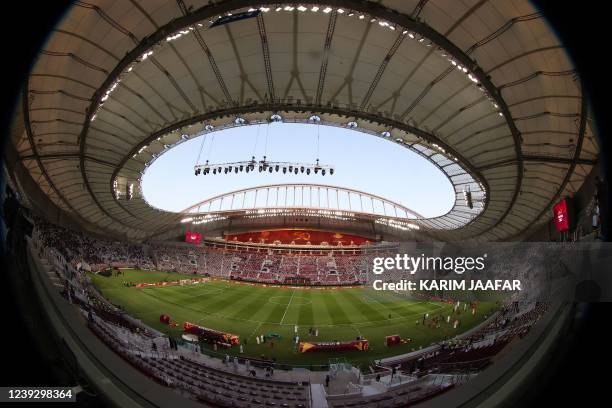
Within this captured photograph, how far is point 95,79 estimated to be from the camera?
8719 mm

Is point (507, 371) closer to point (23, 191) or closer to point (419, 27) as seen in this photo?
point (23, 191)

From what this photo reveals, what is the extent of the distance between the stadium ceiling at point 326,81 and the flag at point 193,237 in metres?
22.2

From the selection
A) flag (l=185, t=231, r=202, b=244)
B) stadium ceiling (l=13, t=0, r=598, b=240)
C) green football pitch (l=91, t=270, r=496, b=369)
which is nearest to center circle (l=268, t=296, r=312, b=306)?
green football pitch (l=91, t=270, r=496, b=369)

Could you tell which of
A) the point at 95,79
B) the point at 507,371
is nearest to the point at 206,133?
the point at 95,79

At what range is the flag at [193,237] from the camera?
35.0 meters

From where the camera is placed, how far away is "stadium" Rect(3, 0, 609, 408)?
232 centimetres

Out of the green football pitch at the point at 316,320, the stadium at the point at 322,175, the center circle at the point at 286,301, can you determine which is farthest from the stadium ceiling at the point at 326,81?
the center circle at the point at 286,301

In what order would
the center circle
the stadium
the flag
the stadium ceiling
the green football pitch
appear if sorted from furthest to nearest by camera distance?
1. the flag
2. the center circle
3. the stadium ceiling
4. the green football pitch
5. the stadium

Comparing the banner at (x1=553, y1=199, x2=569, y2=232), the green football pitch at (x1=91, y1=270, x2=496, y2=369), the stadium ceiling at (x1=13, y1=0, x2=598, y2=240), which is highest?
the stadium ceiling at (x1=13, y1=0, x2=598, y2=240)

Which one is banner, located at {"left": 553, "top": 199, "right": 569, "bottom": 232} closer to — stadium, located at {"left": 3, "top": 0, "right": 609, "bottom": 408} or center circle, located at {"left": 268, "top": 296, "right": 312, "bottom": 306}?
stadium, located at {"left": 3, "top": 0, "right": 609, "bottom": 408}

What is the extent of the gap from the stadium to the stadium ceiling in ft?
0.20

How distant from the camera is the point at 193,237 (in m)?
35.3

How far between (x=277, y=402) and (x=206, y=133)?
1360 cm

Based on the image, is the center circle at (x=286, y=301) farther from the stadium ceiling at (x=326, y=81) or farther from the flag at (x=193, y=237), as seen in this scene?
the flag at (x=193, y=237)
